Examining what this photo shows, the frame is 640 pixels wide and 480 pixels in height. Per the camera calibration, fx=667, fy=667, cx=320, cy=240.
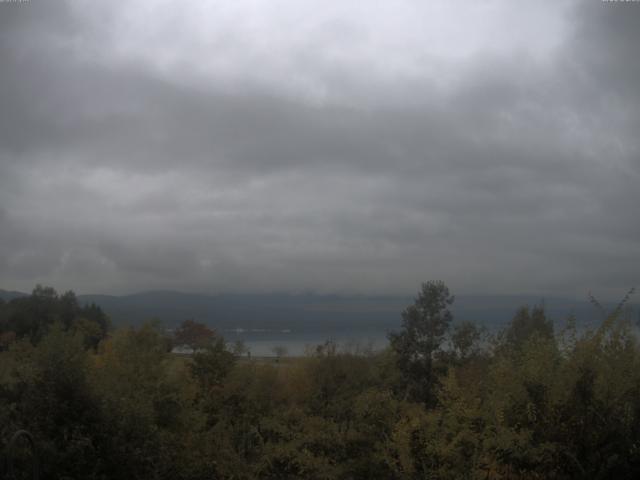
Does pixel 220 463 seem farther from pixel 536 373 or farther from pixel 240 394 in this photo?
pixel 536 373

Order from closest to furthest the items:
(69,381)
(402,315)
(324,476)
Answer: (69,381)
(324,476)
(402,315)

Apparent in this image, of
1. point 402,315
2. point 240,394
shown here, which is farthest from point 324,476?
point 402,315

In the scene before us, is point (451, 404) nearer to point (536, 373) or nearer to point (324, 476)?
point (536, 373)

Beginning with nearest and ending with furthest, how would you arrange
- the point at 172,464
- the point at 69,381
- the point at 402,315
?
the point at 69,381
the point at 172,464
the point at 402,315

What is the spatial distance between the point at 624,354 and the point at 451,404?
366 centimetres

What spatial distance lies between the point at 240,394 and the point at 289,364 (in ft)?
10.8

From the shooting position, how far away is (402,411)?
14.5 meters

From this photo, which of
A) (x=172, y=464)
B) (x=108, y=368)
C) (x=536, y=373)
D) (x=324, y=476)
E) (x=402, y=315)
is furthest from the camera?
(x=402, y=315)

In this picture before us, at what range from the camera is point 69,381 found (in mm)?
12250

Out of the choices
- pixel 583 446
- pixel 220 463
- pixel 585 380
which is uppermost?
pixel 585 380

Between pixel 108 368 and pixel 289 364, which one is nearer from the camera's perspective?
pixel 108 368

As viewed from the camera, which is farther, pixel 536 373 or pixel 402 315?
pixel 402 315

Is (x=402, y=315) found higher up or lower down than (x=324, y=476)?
higher up

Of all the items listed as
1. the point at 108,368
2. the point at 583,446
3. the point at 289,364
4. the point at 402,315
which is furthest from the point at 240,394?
the point at 583,446
